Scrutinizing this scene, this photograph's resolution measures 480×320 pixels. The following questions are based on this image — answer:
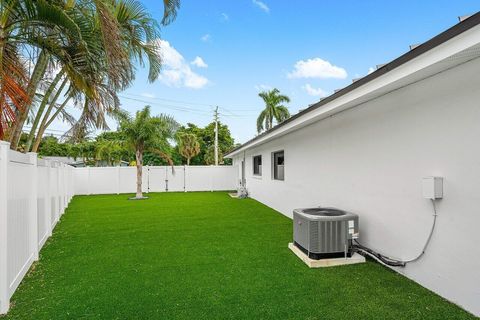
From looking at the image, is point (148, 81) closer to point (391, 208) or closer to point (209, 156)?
point (391, 208)

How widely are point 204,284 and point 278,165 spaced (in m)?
6.55

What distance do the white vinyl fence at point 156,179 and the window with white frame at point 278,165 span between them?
7.62 metres

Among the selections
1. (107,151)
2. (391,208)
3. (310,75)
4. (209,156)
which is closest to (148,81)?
(391,208)

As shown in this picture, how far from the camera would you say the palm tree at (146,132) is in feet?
42.5

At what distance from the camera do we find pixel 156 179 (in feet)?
53.9

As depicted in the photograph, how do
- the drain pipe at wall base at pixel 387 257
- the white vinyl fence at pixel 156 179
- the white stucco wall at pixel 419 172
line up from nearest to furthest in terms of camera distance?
the white stucco wall at pixel 419 172 < the drain pipe at wall base at pixel 387 257 < the white vinyl fence at pixel 156 179

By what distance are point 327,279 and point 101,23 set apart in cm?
423

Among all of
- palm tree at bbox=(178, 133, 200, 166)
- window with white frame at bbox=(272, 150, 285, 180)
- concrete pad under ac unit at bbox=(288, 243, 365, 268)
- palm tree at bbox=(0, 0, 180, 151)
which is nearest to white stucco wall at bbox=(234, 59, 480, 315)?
concrete pad under ac unit at bbox=(288, 243, 365, 268)

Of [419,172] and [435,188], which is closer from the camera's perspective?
[435,188]

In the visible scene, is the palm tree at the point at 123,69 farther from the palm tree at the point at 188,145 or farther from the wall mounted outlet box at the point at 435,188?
the palm tree at the point at 188,145

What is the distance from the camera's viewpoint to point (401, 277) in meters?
3.53

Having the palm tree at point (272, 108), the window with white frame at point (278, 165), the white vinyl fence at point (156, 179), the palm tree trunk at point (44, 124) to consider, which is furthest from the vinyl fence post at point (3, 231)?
the palm tree at point (272, 108)

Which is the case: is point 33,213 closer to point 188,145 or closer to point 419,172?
point 419,172

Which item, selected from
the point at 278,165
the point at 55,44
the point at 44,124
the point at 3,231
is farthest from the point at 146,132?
the point at 3,231
